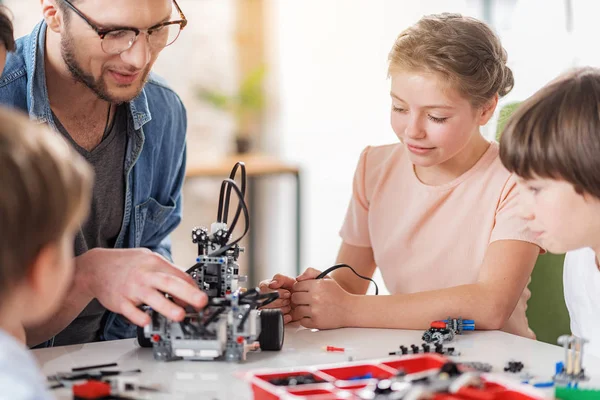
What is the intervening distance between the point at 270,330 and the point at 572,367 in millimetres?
532

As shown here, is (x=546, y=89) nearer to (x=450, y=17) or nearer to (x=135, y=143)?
(x=450, y=17)

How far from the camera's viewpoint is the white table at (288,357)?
1267 mm

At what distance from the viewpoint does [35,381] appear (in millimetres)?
899

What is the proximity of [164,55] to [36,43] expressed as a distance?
2769 millimetres

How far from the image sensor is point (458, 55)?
182 cm

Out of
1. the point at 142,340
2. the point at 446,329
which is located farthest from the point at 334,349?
the point at 142,340

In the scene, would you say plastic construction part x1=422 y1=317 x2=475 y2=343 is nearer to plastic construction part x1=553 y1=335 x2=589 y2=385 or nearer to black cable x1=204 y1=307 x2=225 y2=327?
Answer: plastic construction part x1=553 y1=335 x2=589 y2=385

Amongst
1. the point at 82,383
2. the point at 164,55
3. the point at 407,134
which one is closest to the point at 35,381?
the point at 82,383

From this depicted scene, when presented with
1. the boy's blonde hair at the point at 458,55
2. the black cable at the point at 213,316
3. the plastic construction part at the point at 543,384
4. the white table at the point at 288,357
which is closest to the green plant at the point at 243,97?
the boy's blonde hair at the point at 458,55

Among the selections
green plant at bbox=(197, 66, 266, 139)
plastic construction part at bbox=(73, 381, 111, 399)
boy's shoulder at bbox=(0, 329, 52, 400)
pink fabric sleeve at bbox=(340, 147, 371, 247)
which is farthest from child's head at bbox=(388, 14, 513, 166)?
green plant at bbox=(197, 66, 266, 139)

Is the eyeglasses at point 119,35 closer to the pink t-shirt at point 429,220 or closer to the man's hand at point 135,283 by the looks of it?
the man's hand at point 135,283

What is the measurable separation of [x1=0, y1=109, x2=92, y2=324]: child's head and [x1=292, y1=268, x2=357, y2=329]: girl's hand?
734 millimetres

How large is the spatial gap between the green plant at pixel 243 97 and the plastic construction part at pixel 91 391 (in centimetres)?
362

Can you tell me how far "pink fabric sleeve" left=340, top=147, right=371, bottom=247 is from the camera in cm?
210
